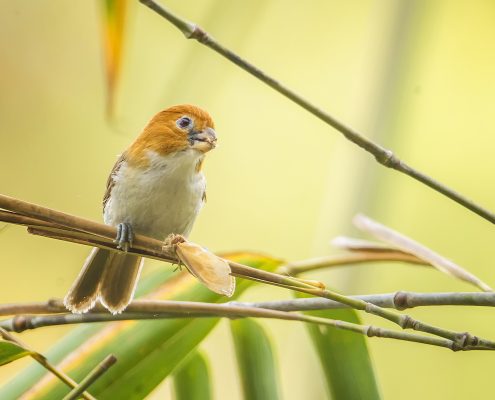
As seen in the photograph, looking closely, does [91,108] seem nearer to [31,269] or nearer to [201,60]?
[31,269]

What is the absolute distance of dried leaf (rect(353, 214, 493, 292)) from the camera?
98 centimetres

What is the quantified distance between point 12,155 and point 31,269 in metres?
0.49

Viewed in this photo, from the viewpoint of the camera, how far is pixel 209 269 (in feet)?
2.28

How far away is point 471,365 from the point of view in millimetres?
2547

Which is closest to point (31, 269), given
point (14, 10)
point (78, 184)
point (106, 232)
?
point (78, 184)

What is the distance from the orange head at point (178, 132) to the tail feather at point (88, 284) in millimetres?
212

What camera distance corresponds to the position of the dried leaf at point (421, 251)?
38.7 inches

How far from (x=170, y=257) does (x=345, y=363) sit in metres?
0.31

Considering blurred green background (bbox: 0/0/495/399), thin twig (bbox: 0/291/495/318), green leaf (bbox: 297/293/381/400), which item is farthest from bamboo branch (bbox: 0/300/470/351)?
blurred green background (bbox: 0/0/495/399)

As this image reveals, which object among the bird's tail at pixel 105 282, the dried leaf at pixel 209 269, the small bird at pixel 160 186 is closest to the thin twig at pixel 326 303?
the dried leaf at pixel 209 269

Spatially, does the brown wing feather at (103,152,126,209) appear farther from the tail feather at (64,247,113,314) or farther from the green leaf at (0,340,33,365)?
the green leaf at (0,340,33,365)

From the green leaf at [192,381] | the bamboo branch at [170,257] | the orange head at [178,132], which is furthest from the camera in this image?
the orange head at [178,132]

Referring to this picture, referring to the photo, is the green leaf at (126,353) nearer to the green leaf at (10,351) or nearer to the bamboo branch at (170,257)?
the green leaf at (10,351)

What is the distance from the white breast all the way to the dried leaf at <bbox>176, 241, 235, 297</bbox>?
70 cm
